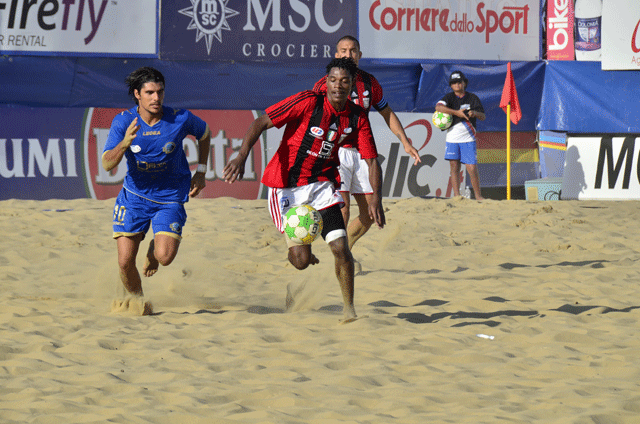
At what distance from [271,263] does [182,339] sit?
3128mm

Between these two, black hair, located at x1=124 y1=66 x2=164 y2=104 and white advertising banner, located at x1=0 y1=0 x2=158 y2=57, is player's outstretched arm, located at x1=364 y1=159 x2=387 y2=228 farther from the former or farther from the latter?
white advertising banner, located at x1=0 y1=0 x2=158 y2=57

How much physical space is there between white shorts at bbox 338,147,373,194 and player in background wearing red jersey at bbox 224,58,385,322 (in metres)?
1.17

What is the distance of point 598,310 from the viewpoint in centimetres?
516

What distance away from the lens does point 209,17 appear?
11391 mm

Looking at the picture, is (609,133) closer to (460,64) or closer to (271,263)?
(460,64)

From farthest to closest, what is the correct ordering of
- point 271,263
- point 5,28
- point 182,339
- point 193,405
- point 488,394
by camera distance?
point 5,28, point 271,263, point 182,339, point 488,394, point 193,405

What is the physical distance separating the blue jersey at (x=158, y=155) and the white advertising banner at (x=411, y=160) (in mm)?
6555

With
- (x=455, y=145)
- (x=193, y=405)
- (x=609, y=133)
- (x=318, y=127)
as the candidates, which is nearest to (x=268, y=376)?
(x=193, y=405)

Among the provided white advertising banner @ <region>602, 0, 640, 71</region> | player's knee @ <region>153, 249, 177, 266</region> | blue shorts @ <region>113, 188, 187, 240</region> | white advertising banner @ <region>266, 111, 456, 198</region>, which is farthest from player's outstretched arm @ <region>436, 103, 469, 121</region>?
player's knee @ <region>153, 249, 177, 266</region>

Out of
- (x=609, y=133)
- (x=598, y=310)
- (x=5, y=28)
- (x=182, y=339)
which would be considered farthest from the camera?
(x=609, y=133)

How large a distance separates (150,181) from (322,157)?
48.9 inches

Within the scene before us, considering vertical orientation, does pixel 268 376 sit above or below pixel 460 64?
below

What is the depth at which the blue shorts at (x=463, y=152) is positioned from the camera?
10922 millimetres

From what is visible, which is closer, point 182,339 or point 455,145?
point 182,339
